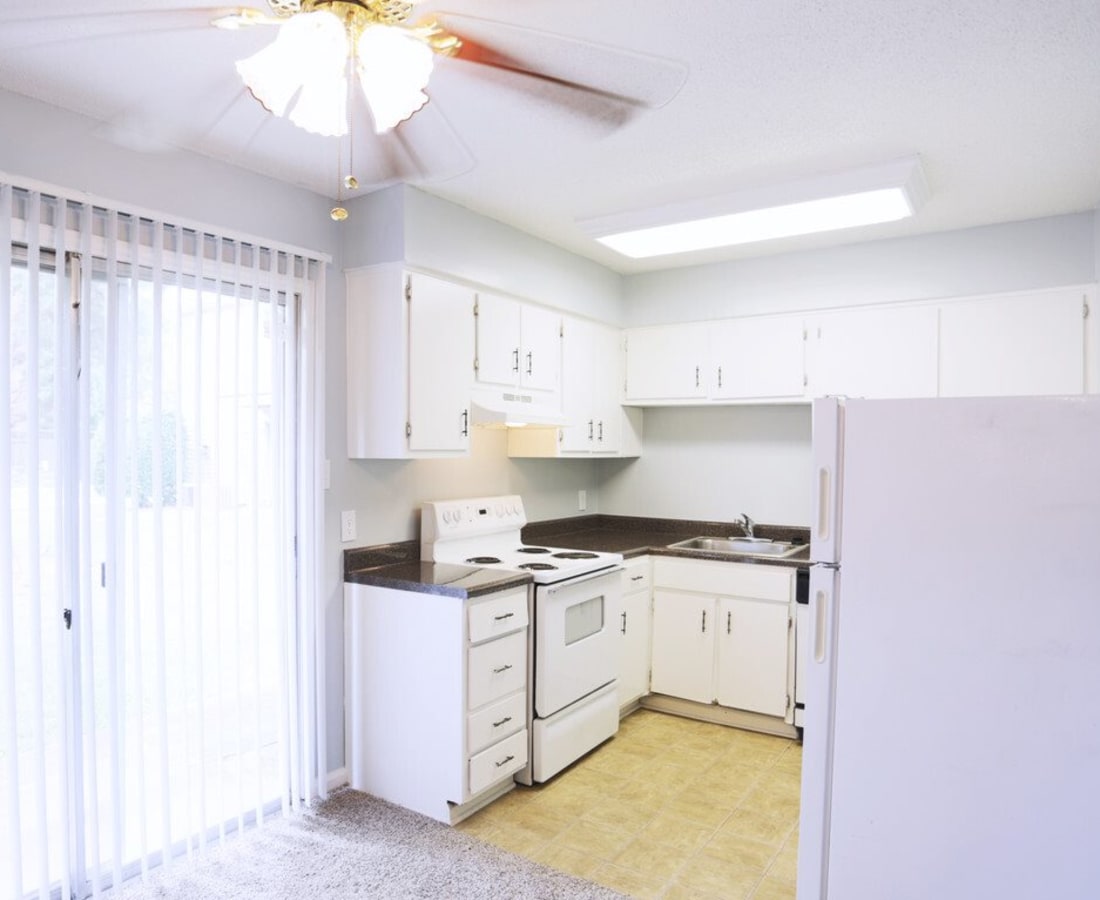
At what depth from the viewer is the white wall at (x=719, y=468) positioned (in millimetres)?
4211

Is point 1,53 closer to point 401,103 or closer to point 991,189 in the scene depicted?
point 401,103

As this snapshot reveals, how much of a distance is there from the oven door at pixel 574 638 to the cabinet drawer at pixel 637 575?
0.47ft

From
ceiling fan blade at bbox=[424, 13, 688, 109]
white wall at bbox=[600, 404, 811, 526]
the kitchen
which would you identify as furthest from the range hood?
ceiling fan blade at bbox=[424, 13, 688, 109]

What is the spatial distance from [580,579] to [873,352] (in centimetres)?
187

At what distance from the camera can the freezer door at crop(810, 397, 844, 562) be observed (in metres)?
1.91

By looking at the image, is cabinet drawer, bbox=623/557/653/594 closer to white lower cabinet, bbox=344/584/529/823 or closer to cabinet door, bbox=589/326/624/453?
cabinet door, bbox=589/326/624/453

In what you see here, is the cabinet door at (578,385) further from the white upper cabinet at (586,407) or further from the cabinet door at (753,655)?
the cabinet door at (753,655)

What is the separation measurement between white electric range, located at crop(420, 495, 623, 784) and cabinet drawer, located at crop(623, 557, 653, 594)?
149 mm

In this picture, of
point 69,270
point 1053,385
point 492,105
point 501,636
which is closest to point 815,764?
point 501,636

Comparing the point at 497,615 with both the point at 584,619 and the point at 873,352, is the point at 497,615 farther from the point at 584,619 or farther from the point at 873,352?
the point at 873,352

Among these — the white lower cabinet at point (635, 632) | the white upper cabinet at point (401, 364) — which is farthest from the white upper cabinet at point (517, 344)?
the white lower cabinet at point (635, 632)

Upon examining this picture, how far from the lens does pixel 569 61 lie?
1.97m

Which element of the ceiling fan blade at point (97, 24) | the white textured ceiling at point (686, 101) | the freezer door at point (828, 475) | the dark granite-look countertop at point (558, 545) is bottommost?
the dark granite-look countertop at point (558, 545)

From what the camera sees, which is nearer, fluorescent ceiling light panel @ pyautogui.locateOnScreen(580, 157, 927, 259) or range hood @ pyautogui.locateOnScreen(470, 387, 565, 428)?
fluorescent ceiling light panel @ pyautogui.locateOnScreen(580, 157, 927, 259)
